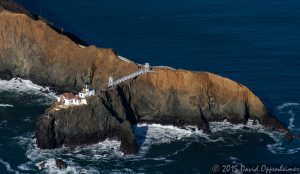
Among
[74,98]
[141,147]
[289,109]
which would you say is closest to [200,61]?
[289,109]

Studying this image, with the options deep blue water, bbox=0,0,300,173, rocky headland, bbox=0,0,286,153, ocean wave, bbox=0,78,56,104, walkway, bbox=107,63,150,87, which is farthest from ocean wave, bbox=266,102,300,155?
ocean wave, bbox=0,78,56,104

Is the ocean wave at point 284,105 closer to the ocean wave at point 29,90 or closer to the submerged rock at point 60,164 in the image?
the ocean wave at point 29,90

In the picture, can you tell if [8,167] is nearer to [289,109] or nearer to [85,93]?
[85,93]

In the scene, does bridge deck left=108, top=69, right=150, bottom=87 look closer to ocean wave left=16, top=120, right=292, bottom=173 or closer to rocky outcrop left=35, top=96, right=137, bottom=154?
rocky outcrop left=35, top=96, right=137, bottom=154

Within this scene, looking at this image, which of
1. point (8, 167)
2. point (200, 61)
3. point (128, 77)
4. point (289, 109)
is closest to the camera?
point (8, 167)

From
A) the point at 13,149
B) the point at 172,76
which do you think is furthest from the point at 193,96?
the point at 13,149

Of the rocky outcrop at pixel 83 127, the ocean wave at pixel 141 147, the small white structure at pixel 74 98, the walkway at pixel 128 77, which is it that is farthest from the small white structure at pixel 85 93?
the ocean wave at pixel 141 147
